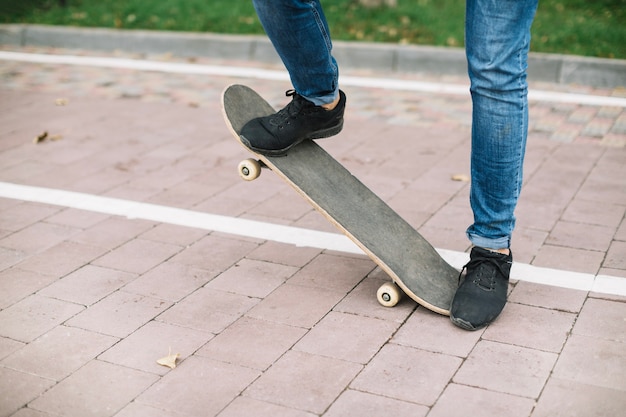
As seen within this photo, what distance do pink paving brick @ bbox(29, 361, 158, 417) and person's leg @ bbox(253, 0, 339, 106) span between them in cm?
130

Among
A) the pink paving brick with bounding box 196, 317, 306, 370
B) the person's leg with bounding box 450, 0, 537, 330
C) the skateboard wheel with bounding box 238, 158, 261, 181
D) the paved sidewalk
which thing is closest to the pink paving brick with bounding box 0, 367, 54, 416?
the paved sidewalk

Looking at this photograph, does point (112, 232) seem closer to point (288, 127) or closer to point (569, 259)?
point (288, 127)

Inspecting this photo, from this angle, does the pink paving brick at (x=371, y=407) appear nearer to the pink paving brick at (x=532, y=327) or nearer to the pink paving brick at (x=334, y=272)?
the pink paving brick at (x=532, y=327)

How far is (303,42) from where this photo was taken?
126 inches

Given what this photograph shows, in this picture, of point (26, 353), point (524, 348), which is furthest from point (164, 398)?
point (524, 348)

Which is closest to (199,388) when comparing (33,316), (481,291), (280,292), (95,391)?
(95,391)

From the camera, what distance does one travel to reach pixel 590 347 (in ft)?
9.55

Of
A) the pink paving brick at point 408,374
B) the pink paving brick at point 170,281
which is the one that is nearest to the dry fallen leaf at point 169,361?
the pink paving brick at point 170,281

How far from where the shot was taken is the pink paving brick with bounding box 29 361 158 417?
260 cm

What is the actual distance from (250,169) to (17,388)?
121 cm

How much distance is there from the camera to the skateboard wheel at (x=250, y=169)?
336cm

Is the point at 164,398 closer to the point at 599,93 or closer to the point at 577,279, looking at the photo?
the point at 577,279

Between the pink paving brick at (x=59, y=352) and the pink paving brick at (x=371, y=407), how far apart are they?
35.9 inches

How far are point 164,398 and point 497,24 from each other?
1.68 m
